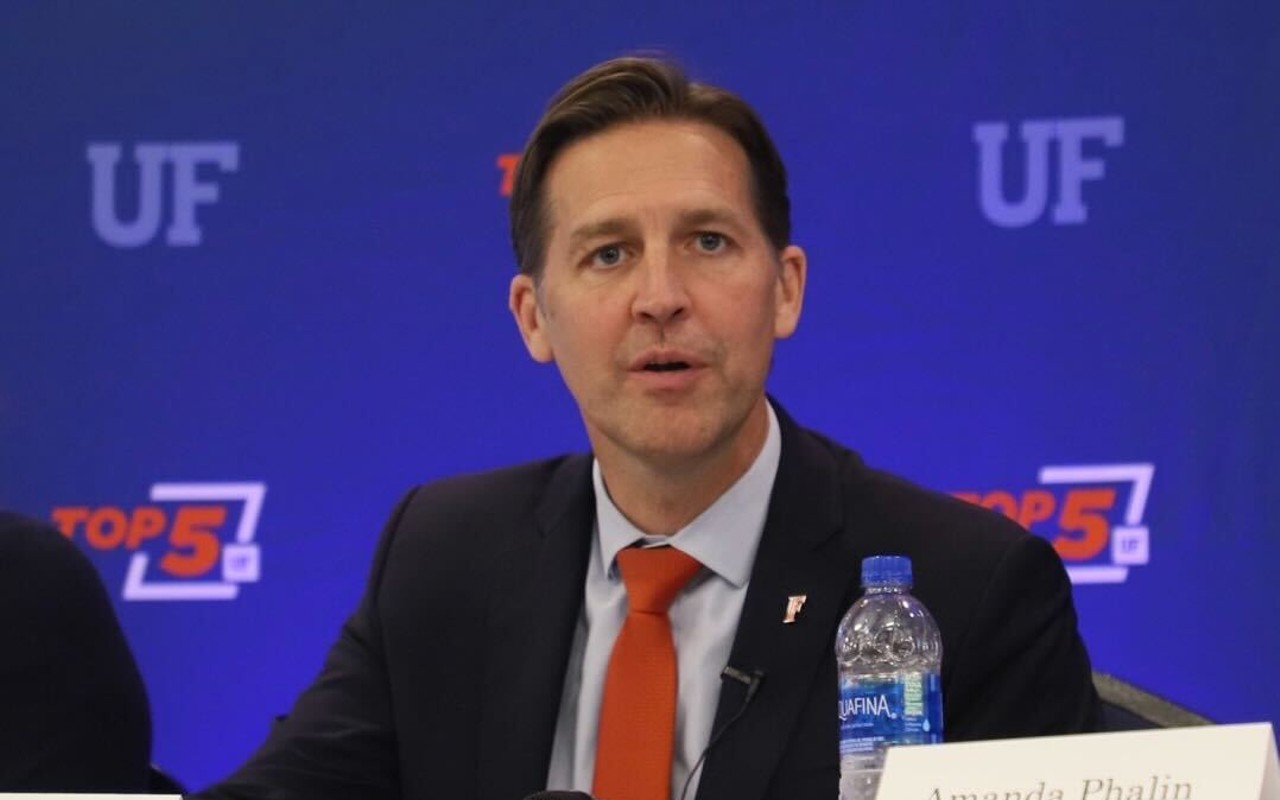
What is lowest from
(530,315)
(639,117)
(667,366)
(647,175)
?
(667,366)

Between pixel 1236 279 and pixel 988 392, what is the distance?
578mm

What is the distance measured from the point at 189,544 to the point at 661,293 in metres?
2.19

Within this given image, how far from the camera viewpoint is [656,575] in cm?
272

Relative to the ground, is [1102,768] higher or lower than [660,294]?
lower

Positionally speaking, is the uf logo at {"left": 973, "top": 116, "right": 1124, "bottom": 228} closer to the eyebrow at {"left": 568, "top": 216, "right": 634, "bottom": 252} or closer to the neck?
the neck

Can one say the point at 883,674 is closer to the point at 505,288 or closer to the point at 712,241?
the point at 712,241

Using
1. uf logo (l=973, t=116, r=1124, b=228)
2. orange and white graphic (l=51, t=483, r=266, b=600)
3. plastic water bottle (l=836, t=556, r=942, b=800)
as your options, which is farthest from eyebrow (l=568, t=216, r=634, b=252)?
orange and white graphic (l=51, t=483, r=266, b=600)

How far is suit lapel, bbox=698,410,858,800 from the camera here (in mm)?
2496

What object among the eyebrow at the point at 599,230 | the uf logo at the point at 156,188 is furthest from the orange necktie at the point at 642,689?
the uf logo at the point at 156,188

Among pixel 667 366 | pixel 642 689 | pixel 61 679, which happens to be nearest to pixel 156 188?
pixel 61 679

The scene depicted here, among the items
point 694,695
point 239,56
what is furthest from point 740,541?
point 239,56

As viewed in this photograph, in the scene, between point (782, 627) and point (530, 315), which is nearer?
point (782, 627)

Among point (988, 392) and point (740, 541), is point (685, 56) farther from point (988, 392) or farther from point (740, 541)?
point (740, 541)

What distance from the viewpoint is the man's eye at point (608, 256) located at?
110 inches
